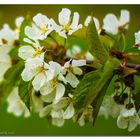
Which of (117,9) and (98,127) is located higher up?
(117,9)

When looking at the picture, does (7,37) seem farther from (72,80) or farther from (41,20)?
(72,80)

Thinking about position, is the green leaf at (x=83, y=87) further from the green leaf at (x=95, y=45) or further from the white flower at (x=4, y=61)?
the white flower at (x=4, y=61)

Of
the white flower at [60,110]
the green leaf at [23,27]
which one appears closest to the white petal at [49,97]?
the white flower at [60,110]

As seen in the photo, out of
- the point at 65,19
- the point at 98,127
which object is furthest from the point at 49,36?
the point at 98,127

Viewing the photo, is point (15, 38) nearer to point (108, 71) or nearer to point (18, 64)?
point (18, 64)

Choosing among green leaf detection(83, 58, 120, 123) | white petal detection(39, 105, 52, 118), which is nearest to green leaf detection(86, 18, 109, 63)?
green leaf detection(83, 58, 120, 123)

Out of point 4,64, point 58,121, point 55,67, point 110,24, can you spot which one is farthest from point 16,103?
point 55,67

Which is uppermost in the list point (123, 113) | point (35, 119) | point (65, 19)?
point (65, 19)
